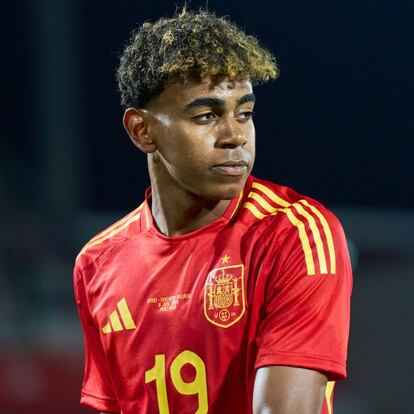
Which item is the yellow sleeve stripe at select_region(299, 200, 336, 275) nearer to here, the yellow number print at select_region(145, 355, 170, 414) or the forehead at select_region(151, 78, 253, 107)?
the forehead at select_region(151, 78, 253, 107)

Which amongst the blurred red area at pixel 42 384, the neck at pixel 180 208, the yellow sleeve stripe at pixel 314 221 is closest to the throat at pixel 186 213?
the neck at pixel 180 208

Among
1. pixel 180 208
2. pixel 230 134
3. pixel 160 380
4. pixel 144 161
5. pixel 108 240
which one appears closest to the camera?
pixel 230 134

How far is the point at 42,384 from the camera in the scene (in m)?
5.40

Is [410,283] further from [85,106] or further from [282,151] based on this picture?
[85,106]

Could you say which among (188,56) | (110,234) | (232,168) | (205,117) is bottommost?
(110,234)

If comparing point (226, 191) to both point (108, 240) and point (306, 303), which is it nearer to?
point (306, 303)

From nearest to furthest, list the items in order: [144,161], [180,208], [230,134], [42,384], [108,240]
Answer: [230,134], [180,208], [108,240], [42,384], [144,161]

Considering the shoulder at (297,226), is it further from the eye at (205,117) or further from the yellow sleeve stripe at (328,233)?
the eye at (205,117)

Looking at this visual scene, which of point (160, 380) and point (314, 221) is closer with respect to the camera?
point (314, 221)

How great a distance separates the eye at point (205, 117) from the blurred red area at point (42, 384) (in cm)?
280

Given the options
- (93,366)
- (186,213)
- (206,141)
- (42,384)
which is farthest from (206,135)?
(42,384)

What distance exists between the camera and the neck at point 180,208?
293 centimetres

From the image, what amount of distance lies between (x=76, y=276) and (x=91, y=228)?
287 cm

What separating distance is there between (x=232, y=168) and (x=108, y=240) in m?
0.56
